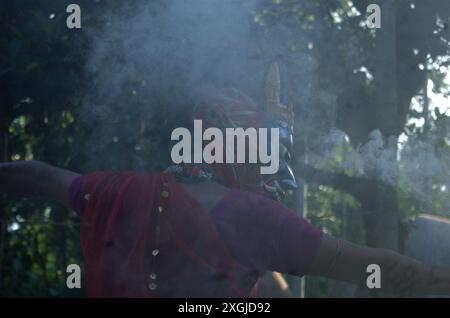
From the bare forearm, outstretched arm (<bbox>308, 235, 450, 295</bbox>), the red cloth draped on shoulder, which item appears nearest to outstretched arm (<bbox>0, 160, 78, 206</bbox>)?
the red cloth draped on shoulder

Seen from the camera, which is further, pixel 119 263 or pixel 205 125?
→ pixel 205 125

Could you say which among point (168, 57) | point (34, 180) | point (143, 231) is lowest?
point (143, 231)

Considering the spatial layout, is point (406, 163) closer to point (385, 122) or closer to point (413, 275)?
point (385, 122)

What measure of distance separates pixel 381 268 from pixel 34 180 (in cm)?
111

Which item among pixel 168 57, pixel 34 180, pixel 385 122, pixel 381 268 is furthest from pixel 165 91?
pixel 381 268

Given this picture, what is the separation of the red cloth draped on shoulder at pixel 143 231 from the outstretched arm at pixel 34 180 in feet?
0.26

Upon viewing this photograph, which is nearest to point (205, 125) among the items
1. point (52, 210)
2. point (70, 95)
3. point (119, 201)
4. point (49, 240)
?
point (119, 201)

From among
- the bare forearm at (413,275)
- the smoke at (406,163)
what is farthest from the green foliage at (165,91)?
the bare forearm at (413,275)

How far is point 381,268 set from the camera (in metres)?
2.42

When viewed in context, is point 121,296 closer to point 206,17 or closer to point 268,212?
point 268,212

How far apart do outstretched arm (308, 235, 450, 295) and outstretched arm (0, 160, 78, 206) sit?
794 millimetres

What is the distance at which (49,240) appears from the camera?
484 centimetres

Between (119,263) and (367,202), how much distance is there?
1.86 m

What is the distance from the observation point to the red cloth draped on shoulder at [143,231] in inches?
89.8
